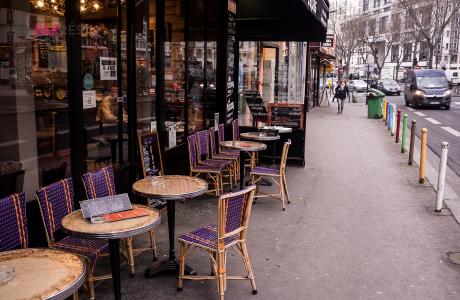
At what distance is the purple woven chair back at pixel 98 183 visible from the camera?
4500 millimetres

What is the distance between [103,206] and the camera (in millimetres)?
3783

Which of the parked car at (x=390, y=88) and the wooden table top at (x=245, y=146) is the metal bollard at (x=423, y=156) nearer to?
the wooden table top at (x=245, y=146)

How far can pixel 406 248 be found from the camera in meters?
5.64

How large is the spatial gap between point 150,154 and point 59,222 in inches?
90.6

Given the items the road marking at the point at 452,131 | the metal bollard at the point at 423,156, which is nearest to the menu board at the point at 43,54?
the metal bollard at the point at 423,156

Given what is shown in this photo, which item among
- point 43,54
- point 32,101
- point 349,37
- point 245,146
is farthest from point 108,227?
point 349,37

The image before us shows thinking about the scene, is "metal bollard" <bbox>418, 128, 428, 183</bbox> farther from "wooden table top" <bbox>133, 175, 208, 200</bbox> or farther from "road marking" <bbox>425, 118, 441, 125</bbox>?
"road marking" <bbox>425, 118, 441, 125</bbox>

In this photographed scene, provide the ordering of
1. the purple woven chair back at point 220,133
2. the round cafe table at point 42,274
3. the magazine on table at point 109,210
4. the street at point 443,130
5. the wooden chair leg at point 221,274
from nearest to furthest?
the round cafe table at point 42,274
the magazine on table at point 109,210
the wooden chair leg at point 221,274
the purple woven chair back at point 220,133
the street at point 443,130

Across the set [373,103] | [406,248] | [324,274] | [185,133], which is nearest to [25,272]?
[324,274]

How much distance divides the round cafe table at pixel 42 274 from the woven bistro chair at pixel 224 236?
4.29 feet

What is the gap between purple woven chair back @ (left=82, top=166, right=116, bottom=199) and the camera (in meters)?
4.50

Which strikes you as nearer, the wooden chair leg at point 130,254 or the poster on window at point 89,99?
the wooden chair leg at point 130,254

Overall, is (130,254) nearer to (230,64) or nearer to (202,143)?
(202,143)

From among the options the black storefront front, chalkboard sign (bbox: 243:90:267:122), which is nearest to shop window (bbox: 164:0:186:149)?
the black storefront front
